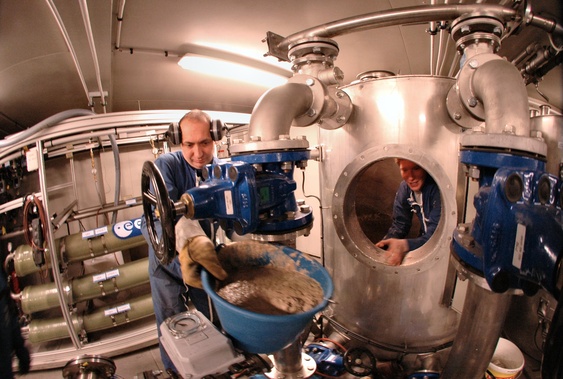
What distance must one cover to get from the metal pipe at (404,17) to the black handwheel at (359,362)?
164 cm

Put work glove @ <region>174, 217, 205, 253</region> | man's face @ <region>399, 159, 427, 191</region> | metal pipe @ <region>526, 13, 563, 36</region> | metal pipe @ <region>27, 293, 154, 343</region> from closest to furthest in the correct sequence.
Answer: work glove @ <region>174, 217, 205, 253</region>, metal pipe @ <region>526, 13, 563, 36</region>, man's face @ <region>399, 159, 427, 191</region>, metal pipe @ <region>27, 293, 154, 343</region>

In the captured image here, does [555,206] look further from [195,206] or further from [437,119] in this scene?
[195,206]

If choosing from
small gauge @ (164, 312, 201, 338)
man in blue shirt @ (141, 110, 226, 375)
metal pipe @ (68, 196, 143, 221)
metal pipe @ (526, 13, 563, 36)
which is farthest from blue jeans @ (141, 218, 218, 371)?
metal pipe @ (526, 13, 563, 36)

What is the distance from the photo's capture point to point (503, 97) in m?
0.88

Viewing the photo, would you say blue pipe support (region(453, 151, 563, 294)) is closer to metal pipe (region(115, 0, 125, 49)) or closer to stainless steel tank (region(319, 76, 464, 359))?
stainless steel tank (region(319, 76, 464, 359))

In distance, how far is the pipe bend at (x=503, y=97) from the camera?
0.85 meters

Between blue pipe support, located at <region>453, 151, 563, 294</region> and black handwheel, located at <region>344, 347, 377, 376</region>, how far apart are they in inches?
36.7

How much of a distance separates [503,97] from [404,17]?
578 mm

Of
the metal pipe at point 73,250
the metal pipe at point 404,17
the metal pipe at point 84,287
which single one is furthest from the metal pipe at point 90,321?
the metal pipe at point 404,17

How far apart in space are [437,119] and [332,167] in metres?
0.57

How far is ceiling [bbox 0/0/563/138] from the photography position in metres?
1.43

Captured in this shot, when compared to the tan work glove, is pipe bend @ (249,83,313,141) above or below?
above


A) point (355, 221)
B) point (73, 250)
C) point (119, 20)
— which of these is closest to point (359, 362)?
point (355, 221)

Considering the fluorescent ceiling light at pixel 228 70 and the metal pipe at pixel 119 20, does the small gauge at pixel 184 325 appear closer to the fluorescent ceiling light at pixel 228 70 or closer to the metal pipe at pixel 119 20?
the metal pipe at pixel 119 20
